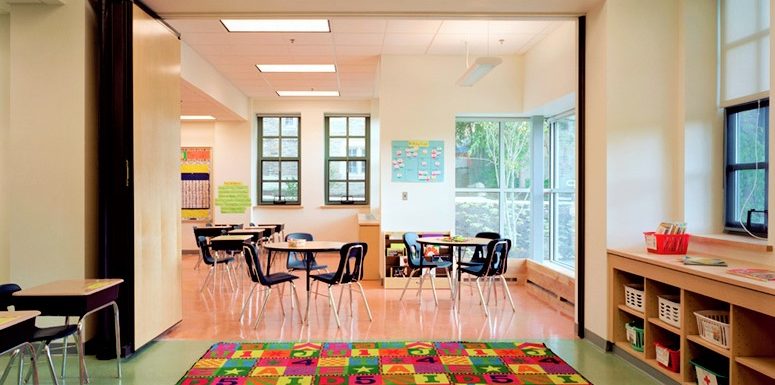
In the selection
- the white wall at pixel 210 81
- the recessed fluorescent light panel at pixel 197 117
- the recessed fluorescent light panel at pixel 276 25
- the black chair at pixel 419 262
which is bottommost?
the black chair at pixel 419 262

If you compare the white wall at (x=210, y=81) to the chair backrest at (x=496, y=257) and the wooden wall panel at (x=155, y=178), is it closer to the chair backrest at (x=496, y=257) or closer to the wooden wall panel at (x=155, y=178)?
the wooden wall panel at (x=155, y=178)

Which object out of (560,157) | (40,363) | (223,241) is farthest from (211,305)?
(560,157)

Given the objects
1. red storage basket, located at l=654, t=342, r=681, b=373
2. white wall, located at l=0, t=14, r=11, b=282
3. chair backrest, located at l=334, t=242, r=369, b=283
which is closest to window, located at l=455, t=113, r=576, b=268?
chair backrest, located at l=334, t=242, r=369, b=283

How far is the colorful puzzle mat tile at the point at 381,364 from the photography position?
12.2 ft

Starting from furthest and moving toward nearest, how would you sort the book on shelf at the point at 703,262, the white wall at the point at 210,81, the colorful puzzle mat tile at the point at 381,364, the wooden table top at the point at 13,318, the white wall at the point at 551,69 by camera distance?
1. the white wall at the point at 210,81
2. the white wall at the point at 551,69
3. the colorful puzzle mat tile at the point at 381,364
4. the book on shelf at the point at 703,262
5. the wooden table top at the point at 13,318

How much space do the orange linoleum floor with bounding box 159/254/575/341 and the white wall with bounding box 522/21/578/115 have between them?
2687mm

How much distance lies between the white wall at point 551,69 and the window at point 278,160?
5830mm

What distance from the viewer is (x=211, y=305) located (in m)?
6.31

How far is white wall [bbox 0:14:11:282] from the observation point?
4.29 meters

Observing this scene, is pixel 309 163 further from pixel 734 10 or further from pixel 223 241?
pixel 734 10

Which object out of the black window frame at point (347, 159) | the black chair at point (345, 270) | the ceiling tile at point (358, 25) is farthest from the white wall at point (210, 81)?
the black chair at point (345, 270)

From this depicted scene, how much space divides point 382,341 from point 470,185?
4.10 meters

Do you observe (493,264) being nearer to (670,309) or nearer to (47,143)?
(670,309)

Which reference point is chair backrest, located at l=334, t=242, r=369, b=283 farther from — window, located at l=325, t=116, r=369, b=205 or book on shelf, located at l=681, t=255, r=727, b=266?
window, located at l=325, t=116, r=369, b=205
